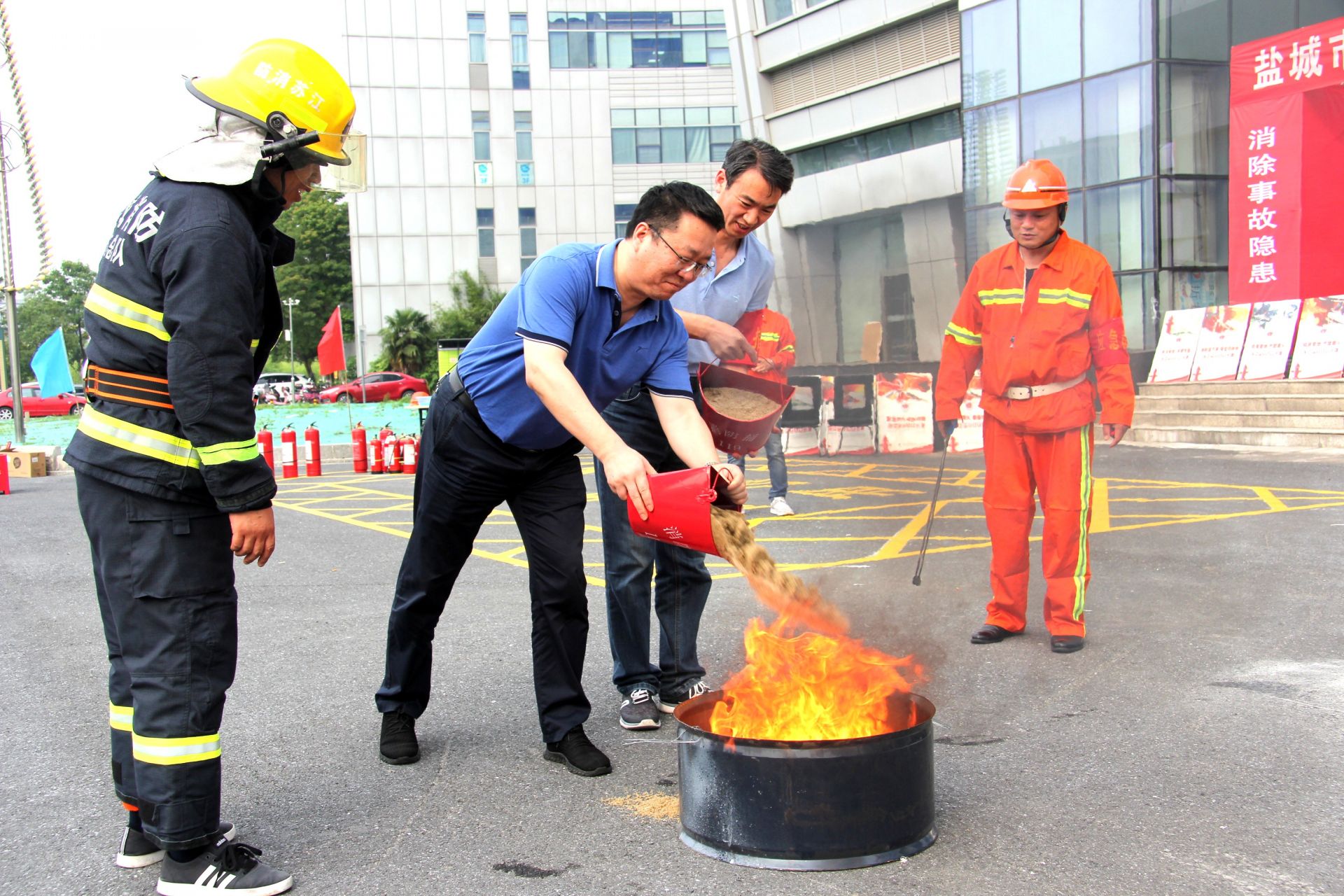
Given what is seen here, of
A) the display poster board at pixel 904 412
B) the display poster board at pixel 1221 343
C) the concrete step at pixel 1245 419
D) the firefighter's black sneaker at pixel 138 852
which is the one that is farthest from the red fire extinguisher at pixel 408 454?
the firefighter's black sneaker at pixel 138 852

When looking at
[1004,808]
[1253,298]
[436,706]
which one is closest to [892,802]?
[1004,808]

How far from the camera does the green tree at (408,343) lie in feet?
155

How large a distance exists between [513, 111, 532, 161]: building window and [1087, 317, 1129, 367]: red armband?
154 ft

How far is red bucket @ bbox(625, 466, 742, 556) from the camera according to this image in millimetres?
2875

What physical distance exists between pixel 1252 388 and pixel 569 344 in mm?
14415

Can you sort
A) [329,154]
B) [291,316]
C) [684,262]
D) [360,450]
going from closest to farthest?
1. [329,154]
2. [684,262]
3. [360,450]
4. [291,316]

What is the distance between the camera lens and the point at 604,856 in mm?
2936

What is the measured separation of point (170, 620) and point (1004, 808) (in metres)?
2.28

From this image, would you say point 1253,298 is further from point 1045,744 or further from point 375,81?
point 375,81

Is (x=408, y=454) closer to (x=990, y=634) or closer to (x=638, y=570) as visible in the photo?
(x=990, y=634)

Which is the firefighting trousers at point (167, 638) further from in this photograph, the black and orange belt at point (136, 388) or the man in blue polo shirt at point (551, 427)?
the man in blue polo shirt at point (551, 427)

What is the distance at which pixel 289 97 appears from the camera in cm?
279

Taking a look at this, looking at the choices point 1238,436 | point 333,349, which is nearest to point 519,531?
point 1238,436

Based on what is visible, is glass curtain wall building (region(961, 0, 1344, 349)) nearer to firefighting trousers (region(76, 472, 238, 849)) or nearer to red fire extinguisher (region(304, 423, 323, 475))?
red fire extinguisher (region(304, 423, 323, 475))
